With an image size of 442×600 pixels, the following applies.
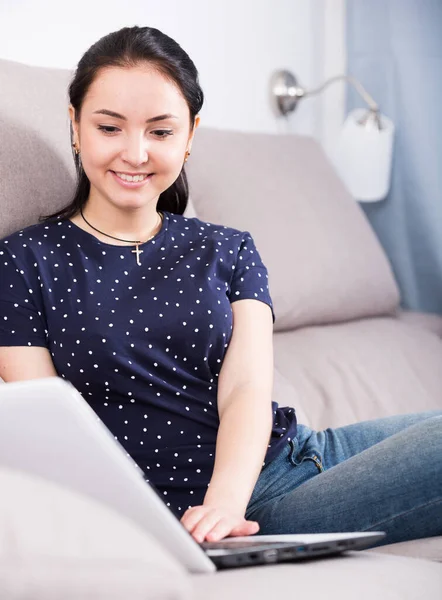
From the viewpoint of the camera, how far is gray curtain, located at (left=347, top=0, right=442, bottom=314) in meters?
2.53

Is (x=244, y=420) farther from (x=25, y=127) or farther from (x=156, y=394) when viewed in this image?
(x=25, y=127)

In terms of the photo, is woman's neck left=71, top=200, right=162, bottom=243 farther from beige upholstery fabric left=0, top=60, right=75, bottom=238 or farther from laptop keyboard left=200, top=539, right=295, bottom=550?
laptop keyboard left=200, top=539, right=295, bottom=550

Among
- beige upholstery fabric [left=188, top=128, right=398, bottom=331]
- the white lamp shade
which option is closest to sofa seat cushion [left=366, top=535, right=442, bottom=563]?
beige upholstery fabric [left=188, top=128, right=398, bottom=331]

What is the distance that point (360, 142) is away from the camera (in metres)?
2.50

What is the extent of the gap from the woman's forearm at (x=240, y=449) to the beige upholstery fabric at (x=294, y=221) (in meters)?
0.66

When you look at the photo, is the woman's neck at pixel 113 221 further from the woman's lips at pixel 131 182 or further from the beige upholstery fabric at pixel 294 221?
the beige upholstery fabric at pixel 294 221

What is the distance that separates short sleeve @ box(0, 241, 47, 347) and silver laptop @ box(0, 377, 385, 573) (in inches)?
18.7

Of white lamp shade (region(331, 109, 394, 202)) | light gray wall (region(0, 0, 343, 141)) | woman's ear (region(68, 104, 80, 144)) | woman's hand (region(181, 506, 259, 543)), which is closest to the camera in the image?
woman's hand (region(181, 506, 259, 543))

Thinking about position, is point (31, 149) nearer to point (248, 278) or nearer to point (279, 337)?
point (248, 278)

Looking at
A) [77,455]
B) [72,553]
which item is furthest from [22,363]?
[72,553]

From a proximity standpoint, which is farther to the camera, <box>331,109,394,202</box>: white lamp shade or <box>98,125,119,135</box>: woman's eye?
<box>331,109,394,202</box>: white lamp shade

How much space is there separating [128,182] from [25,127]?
21 centimetres

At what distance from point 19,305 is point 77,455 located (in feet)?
1.86

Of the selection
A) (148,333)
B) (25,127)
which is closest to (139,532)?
(148,333)
